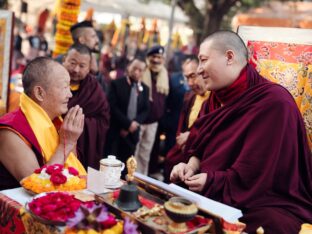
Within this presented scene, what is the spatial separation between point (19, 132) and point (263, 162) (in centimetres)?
131

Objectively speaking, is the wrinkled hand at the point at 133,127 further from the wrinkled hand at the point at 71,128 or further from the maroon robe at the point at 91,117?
the wrinkled hand at the point at 71,128

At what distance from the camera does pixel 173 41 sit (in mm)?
12031

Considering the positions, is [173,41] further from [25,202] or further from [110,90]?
[25,202]

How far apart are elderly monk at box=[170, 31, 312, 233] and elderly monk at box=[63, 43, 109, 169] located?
4.39 ft

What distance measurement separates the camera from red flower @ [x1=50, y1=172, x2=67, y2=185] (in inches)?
73.5

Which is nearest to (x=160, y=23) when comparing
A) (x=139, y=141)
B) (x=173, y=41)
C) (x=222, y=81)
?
(x=173, y=41)

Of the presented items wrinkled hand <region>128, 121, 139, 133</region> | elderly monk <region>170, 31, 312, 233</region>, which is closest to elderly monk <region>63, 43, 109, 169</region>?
wrinkled hand <region>128, 121, 139, 133</region>

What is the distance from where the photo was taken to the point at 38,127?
6.99 feet

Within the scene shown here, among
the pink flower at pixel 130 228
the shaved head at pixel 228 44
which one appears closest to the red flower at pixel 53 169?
the pink flower at pixel 130 228

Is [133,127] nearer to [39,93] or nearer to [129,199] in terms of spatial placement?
[39,93]

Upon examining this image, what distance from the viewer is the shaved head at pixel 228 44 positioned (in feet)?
7.35

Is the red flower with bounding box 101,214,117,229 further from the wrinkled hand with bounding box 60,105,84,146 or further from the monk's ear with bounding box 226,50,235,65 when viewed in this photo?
the monk's ear with bounding box 226,50,235,65

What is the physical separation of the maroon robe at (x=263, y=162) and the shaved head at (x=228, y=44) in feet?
0.68

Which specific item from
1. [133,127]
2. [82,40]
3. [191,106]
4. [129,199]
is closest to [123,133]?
[133,127]
